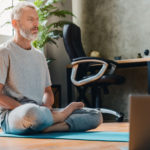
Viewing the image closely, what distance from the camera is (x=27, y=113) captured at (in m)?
2.04

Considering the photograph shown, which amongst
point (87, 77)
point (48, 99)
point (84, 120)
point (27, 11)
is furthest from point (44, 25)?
point (84, 120)

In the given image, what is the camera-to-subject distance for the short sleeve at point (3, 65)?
2.22 meters

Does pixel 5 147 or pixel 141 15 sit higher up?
pixel 141 15

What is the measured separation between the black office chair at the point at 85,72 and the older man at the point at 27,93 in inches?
34.3

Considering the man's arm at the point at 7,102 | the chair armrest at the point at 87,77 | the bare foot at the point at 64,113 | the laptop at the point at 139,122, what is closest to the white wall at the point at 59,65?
the chair armrest at the point at 87,77

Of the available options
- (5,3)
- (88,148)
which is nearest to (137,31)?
(5,3)

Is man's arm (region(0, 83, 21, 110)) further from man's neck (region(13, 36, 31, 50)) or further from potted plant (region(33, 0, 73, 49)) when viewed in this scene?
potted plant (region(33, 0, 73, 49))

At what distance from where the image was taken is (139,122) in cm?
82

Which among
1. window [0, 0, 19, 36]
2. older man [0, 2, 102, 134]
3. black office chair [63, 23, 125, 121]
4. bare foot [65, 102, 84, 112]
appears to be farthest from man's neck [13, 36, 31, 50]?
window [0, 0, 19, 36]

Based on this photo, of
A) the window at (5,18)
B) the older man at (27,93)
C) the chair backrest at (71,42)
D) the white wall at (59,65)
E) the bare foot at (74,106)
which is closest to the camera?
the older man at (27,93)

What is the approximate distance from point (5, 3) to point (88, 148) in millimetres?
2800

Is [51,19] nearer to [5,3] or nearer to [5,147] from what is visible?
[5,3]

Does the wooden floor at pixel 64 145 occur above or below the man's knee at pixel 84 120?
above

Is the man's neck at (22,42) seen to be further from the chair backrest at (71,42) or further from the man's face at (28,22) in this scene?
the chair backrest at (71,42)
